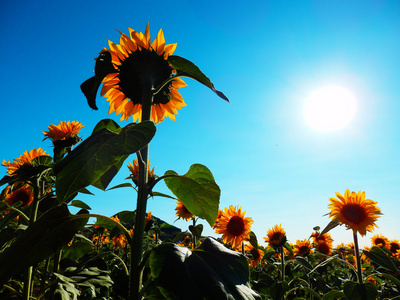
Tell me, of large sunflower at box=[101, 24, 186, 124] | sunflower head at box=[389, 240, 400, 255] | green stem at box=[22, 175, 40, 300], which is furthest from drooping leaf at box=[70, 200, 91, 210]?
sunflower head at box=[389, 240, 400, 255]

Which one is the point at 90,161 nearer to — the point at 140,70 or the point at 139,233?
the point at 139,233

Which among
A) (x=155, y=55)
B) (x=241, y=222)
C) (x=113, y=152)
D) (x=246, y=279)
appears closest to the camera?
(x=113, y=152)

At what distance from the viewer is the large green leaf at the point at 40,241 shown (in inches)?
32.8

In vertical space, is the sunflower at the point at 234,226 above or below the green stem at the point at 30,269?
above

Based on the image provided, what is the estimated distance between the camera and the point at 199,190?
3.69 feet

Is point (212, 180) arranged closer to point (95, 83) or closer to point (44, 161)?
point (95, 83)

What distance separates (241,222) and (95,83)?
12.0 ft

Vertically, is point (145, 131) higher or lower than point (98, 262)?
higher

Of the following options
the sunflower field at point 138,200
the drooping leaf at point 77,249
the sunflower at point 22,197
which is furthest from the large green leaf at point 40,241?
the sunflower at point 22,197

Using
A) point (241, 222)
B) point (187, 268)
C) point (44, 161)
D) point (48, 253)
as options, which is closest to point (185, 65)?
point (187, 268)

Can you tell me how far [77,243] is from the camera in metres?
2.00

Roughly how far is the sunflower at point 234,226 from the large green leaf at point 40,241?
3.46m

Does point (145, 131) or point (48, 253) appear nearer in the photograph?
point (145, 131)

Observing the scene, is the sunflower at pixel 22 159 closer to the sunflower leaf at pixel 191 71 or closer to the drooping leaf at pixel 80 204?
the drooping leaf at pixel 80 204
